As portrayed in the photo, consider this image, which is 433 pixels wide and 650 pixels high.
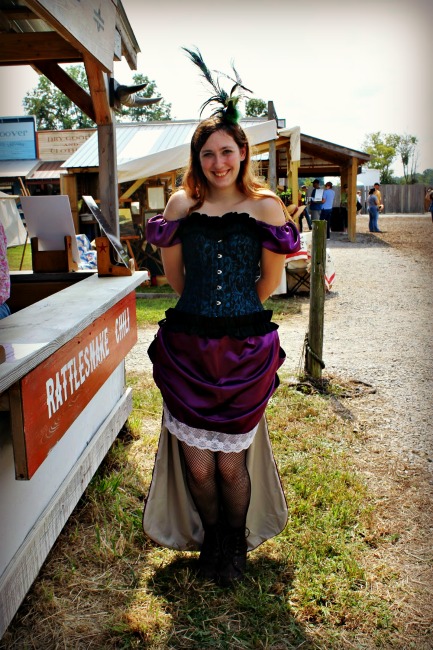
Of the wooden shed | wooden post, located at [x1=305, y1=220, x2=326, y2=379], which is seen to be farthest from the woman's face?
the wooden shed

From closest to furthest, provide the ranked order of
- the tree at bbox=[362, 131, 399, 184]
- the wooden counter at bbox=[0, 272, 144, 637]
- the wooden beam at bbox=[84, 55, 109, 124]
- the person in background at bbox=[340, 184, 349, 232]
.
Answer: the wooden counter at bbox=[0, 272, 144, 637], the wooden beam at bbox=[84, 55, 109, 124], the person in background at bbox=[340, 184, 349, 232], the tree at bbox=[362, 131, 399, 184]

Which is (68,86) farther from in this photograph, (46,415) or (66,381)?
(46,415)

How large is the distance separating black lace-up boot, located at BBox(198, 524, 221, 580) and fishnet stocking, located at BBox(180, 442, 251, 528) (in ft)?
0.12

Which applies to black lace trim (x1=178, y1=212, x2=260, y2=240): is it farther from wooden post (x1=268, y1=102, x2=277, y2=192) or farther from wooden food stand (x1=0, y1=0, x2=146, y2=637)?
wooden post (x1=268, y1=102, x2=277, y2=192)

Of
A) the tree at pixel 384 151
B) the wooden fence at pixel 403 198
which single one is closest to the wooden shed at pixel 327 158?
the wooden fence at pixel 403 198

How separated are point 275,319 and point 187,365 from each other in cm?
527

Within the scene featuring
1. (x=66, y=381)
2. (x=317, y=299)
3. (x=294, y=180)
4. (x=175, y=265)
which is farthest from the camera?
(x=294, y=180)

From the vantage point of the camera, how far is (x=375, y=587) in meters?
2.39

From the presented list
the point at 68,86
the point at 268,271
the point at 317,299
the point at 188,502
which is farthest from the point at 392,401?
the point at 68,86

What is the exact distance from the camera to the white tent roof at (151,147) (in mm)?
9461

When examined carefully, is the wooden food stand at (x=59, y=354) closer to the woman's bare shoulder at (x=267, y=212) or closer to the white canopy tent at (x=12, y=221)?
the woman's bare shoulder at (x=267, y=212)

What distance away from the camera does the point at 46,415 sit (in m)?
1.94

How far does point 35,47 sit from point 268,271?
226 centimetres

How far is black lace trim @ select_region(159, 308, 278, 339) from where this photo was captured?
2.21 meters
